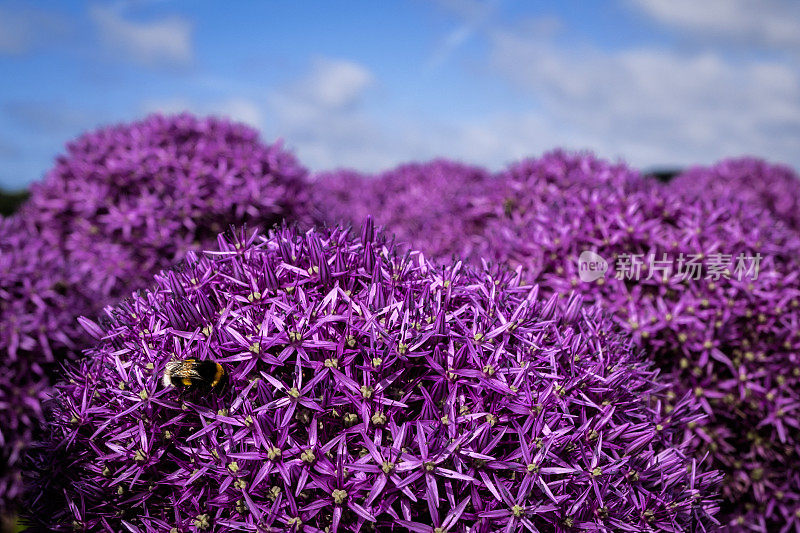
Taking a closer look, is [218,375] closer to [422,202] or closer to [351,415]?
[351,415]

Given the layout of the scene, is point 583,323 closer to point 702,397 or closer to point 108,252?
point 702,397

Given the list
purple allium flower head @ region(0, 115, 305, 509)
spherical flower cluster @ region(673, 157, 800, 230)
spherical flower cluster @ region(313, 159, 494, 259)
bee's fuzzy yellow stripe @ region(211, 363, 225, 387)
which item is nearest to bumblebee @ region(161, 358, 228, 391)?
bee's fuzzy yellow stripe @ region(211, 363, 225, 387)

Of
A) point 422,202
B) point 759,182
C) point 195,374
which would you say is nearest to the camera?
point 195,374

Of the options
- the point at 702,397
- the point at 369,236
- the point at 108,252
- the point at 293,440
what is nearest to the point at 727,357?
the point at 702,397

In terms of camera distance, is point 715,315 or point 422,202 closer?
point 715,315

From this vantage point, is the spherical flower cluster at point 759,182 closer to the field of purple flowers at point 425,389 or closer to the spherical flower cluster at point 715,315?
the spherical flower cluster at point 715,315

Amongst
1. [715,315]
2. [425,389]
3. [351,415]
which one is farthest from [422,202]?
[351,415]
